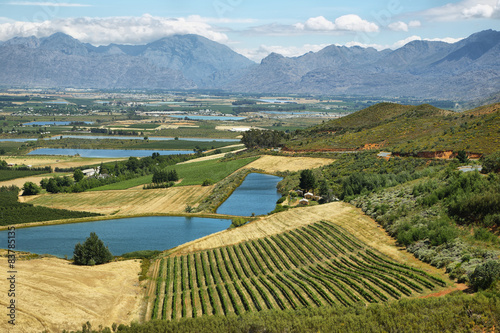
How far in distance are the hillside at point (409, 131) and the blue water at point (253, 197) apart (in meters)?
26.6

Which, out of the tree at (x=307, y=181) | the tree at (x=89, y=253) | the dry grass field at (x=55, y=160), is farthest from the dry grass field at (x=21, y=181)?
the tree at (x=89, y=253)

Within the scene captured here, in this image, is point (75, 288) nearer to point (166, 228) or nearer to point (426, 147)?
point (166, 228)

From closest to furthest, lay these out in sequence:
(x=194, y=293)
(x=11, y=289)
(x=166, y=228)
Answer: (x=11, y=289) < (x=194, y=293) < (x=166, y=228)

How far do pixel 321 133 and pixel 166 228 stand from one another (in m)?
85.9

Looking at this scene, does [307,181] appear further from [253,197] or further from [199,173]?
[199,173]

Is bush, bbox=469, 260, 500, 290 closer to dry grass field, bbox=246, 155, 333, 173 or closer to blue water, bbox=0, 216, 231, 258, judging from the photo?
blue water, bbox=0, 216, 231, 258

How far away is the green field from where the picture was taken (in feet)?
347

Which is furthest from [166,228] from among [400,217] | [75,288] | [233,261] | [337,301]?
[337,301]

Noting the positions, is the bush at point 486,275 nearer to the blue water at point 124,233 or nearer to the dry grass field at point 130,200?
the blue water at point 124,233

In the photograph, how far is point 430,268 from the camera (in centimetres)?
3997

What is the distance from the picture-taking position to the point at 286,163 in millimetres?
112500

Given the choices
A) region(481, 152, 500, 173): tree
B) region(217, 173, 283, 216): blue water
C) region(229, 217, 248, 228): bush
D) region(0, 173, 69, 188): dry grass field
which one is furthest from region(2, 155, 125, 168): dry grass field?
region(481, 152, 500, 173): tree

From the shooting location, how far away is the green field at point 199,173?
10575cm

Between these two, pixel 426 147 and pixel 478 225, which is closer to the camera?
pixel 478 225
